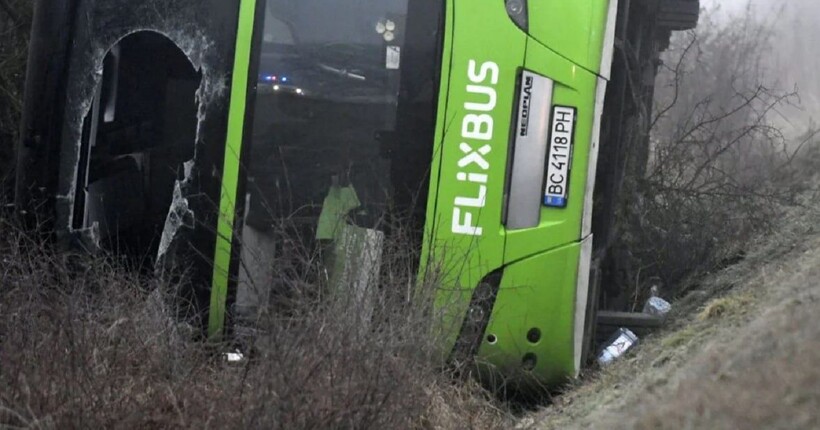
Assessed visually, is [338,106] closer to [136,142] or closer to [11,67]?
[136,142]

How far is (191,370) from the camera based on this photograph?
4883 mm

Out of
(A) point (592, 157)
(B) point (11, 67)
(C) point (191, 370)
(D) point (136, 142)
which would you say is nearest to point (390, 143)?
(A) point (592, 157)

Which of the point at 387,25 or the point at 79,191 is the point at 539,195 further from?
the point at 79,191

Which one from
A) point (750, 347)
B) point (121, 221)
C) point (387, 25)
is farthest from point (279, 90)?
point (750, 347)

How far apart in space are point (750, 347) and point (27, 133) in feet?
11.2

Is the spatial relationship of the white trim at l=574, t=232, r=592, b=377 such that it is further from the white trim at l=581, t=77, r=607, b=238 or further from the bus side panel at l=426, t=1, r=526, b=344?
the bus side panel at l=426, t=1, r=526, b=344

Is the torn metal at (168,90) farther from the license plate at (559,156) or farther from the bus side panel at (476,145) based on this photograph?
the license plate at (559,156)

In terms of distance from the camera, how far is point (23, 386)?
4512 millimetres

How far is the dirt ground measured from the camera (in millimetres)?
4074

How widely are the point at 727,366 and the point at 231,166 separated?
7.97ft

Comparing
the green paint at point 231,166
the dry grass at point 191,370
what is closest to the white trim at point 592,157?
the dry grass at point 191,370

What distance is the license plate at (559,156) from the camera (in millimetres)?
6114

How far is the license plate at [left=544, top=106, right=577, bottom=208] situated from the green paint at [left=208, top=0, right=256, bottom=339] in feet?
4.48

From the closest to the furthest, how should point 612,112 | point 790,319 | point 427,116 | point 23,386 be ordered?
1. point 23,386
2. point 790,319
3. point 427,116
4. point 612,112
